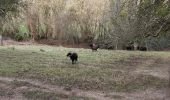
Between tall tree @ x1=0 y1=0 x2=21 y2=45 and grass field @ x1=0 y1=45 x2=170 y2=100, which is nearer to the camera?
grass field @ x1=0 y1=45 x2=170 y2=100

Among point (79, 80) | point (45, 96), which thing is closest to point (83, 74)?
point (79, 80)

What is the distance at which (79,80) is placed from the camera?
14875mm

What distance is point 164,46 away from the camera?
36.1 m

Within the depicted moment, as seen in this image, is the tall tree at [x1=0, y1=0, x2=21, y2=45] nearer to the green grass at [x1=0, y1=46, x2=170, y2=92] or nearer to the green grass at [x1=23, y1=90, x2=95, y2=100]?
the green grass at [x1=0, y1=46, x2=170, y2=92]

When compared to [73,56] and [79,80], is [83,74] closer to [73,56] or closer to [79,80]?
[79,80]

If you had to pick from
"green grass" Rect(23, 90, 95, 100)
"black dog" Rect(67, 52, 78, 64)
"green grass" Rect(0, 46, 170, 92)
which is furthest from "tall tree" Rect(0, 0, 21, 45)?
"green grass" Rect(23, 90, 95, 100)

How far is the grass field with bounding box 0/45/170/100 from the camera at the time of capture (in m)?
12.3

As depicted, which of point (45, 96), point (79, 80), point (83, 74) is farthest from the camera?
point (83, 74)

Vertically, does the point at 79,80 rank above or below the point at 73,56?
below

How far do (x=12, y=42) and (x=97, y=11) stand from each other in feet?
26.9

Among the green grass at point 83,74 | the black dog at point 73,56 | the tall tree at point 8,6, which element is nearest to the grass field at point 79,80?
the green grass at point 83,74

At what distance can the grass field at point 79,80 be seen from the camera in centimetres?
1232

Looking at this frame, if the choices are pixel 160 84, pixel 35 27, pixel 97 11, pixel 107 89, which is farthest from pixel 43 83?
pixel 35 27

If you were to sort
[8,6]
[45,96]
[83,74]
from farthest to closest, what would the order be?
[8,6] < [83,74] < [45,96]
